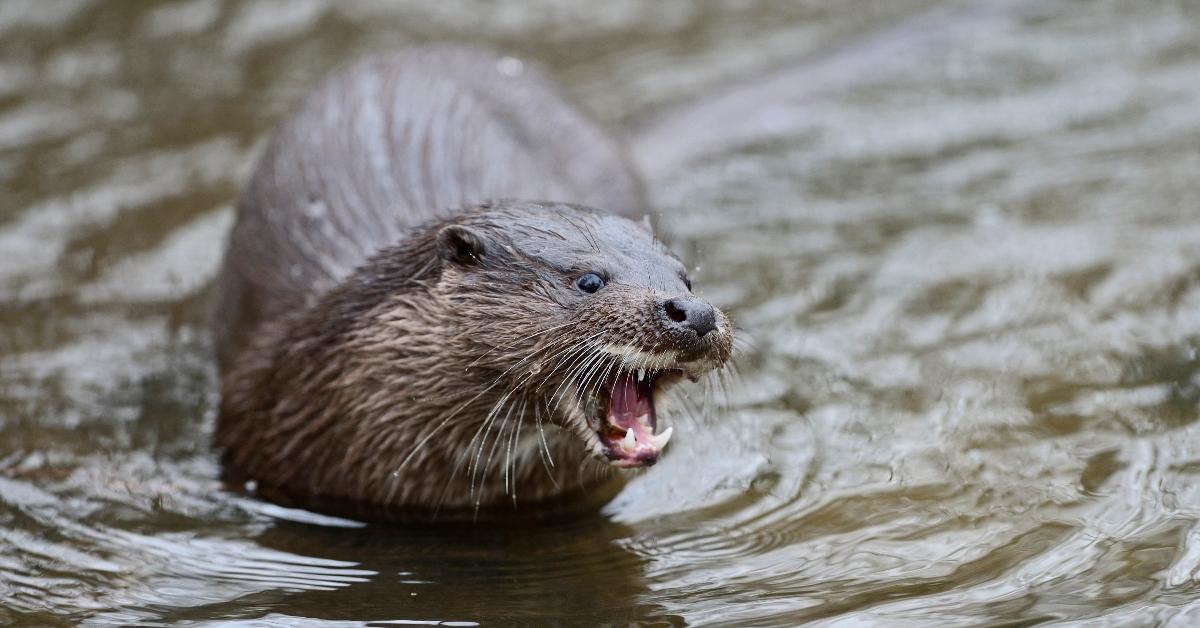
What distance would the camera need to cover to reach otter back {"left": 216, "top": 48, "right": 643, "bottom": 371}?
4.12 metres

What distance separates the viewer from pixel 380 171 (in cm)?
427

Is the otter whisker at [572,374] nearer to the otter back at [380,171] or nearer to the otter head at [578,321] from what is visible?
the otter head at [578,321]

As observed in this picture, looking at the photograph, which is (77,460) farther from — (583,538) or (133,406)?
(583,538)

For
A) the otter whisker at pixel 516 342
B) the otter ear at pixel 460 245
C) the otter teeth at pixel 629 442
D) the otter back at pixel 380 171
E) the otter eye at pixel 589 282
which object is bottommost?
the otter teeth at pixel 629 442

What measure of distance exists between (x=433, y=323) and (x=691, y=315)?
0.68 m

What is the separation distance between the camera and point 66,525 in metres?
3.53

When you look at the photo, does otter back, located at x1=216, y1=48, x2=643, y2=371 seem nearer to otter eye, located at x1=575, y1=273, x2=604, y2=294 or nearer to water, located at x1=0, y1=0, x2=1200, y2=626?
water, located at x1=0, y1=0, x2=1200, y2=626

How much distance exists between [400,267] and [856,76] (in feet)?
9.68

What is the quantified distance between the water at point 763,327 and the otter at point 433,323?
0.14 metres

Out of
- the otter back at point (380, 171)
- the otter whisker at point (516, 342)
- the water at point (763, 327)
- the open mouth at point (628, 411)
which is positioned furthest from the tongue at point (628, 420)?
the otter back at point (380, 171)

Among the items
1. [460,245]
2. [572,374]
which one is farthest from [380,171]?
[572,374]

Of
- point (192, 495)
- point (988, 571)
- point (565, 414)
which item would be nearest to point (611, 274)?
Answer: point (565, 414)

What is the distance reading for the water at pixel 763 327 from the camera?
3.23 metres

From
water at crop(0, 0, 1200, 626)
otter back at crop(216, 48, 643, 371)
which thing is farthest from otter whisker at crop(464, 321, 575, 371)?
otter back at crop(216, 48, 643, 371)
